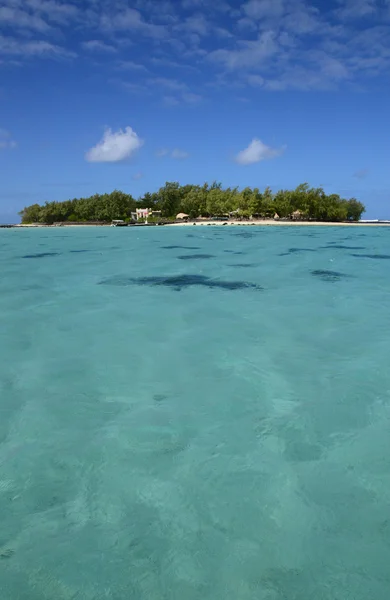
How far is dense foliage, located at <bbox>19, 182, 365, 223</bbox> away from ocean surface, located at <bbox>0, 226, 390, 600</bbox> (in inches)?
3725

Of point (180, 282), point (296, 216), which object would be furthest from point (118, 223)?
point (180, 282)

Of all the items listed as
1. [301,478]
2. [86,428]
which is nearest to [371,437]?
[301,478]

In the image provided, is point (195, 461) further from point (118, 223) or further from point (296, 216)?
point (296, 216)

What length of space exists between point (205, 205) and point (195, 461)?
4182 inches

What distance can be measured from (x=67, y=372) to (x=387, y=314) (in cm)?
814

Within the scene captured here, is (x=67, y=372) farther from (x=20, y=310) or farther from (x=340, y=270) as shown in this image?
(x=340, y=270)

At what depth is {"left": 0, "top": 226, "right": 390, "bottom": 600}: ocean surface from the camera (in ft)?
10.1

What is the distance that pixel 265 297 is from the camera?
530 inches

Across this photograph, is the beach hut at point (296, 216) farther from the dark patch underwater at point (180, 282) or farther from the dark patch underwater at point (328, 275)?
the dark patch underwater at point (180, 282)

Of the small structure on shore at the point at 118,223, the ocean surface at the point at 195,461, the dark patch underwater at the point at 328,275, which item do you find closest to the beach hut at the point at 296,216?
the small structure on shore at the point at 118,223

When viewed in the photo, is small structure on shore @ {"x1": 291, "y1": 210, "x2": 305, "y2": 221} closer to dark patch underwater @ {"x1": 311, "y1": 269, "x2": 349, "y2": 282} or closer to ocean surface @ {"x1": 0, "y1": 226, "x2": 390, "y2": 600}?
dark patch underwater @ {"x1": 311, "y1": 269, "x2": 349, "y2": 282}

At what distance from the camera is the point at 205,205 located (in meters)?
108

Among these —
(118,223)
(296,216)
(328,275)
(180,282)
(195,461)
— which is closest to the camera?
(195,461)

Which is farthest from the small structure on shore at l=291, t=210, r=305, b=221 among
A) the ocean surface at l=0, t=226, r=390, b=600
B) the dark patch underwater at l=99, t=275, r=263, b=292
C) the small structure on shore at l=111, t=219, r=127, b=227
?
the ocean surface at l=0, t=226, r=390, b=600
